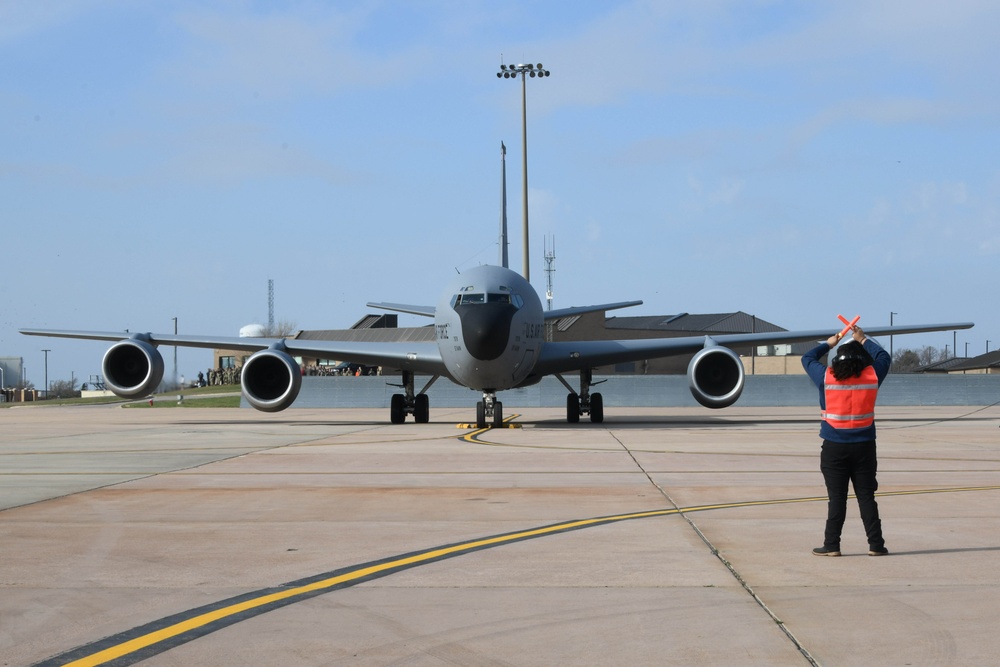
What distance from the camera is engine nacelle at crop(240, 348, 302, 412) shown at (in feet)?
82.0

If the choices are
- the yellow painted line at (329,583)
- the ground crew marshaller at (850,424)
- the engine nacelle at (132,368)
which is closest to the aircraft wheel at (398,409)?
the engine nacelle at (132,368)

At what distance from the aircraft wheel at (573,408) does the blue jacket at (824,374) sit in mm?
19479

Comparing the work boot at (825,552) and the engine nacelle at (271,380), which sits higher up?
the engine nacelle at (271,380)

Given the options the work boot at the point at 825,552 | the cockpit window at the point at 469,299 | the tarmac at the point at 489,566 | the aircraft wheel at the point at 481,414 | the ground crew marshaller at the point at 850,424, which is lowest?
the tarmac at the point at 489,566

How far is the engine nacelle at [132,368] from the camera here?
26359 mm

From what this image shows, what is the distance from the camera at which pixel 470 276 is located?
2456 cm

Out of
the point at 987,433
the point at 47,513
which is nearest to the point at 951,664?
the point at 47,513

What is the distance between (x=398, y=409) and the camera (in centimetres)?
2764

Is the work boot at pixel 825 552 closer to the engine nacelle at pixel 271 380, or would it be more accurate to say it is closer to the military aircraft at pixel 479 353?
the military aircraft at pixel 479 353

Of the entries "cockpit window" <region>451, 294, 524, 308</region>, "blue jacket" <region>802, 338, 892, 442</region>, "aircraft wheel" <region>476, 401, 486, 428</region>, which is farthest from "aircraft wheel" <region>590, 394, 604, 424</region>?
"blue jacket" <region>802, 338, 892, 442</region>

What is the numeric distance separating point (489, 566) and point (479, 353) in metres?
16.0

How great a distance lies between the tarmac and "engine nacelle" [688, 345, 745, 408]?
9.34 meters

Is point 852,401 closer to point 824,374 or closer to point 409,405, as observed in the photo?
point 824,374

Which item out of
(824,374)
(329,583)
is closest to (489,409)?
(824,374)
